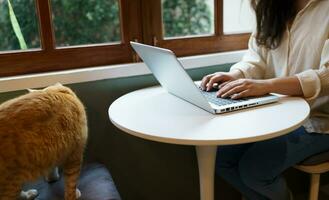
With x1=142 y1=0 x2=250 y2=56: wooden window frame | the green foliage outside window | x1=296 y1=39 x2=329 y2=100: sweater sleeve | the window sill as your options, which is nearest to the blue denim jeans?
x1=296 y1=39 x2=329 y2=100: sweater sleeve

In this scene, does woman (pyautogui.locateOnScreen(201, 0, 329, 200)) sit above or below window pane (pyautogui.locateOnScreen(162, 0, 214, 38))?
below

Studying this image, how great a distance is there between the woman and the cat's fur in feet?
1.57

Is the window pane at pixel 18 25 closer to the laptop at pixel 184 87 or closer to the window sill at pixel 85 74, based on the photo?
the window sill at pixel 85 74

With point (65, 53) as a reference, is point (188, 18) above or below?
above

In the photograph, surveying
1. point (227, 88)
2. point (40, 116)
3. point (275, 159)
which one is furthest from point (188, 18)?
point (40, 116)

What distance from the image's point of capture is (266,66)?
138cm

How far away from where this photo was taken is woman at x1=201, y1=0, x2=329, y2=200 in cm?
109

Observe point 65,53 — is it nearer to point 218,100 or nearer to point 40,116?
point 40,116

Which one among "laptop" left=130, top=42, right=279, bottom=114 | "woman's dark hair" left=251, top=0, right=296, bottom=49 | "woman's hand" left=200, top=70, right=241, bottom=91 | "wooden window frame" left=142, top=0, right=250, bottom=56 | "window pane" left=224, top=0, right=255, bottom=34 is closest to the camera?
"laptop" left=130, top=42, right=279, bottom=114

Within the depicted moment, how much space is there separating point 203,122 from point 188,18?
0.84 metres

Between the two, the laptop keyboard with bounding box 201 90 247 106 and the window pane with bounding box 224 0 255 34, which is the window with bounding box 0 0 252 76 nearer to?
the window pane with bounding box 224 0 255 34

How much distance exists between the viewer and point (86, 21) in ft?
4.72

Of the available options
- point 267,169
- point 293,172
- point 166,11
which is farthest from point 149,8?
point 293,172

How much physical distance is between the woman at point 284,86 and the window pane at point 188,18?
34 cm
